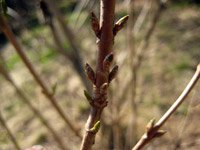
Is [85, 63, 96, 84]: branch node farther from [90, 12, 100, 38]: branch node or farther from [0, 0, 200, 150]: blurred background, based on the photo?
[0, 0, 200, 150]: blurred background

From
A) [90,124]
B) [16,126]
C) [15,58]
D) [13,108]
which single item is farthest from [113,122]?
[15,58]

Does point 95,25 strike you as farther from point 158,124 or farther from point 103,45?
point 158,124

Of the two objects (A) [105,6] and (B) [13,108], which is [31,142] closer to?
(B) [13,108]

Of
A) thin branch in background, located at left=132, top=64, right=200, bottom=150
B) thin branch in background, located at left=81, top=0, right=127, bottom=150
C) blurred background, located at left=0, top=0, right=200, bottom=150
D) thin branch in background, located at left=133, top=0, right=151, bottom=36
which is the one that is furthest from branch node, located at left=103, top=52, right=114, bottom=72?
blurred background, located at left=0, top=0, right=200, bottom=150

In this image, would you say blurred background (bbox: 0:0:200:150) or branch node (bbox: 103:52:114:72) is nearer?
branch node (bbox: 103:52:114:72)

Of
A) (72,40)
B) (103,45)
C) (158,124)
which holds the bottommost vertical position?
(72,40)

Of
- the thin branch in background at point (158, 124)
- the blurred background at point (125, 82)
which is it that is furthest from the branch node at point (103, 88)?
the blurred background at point (125, 82)

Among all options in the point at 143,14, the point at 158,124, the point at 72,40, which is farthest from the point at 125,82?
the point at 158,124

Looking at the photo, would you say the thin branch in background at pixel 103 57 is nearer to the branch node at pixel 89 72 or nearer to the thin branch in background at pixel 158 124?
the branch node at pixel 89 72

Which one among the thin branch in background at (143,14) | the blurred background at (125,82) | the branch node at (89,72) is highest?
the branch node at (89,72)

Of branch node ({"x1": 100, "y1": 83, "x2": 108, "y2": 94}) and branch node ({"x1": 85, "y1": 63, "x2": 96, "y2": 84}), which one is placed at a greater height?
branch node ({"x1": 85, "y1": 63, "x2": 96, "y2": 84})

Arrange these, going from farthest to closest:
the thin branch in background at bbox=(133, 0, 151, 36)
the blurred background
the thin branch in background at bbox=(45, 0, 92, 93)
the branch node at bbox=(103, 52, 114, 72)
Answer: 1. the blurred background
2. the thin branch in background at bbox=(133, 0, 151, 36)
3. the thin branch in background at bbox=(45, 0, 92, 93)
4. the branch node at bbox=(103, 52, 114, 72)
